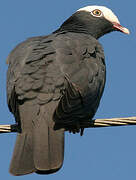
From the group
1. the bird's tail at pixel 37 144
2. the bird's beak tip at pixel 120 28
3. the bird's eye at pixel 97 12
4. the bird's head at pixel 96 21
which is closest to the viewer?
the bird's tail at pixel 37 144

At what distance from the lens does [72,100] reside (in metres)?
6.07

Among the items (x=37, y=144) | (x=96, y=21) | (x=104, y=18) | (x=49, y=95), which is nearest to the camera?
(x=37, y=144)

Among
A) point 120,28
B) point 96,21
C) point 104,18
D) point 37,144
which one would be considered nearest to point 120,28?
point 120,28

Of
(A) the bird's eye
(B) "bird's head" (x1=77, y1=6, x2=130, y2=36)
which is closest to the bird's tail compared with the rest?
(B) "bird's head" (x1=77, y1=6, x2=130, y2=36)

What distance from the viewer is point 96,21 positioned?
29.1 feet

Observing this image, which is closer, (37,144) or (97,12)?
(37,144)

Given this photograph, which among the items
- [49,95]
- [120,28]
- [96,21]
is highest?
[49,95]

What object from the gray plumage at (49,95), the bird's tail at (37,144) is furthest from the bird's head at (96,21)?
the bird's tail at (37,144)

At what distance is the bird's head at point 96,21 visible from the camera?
8742 millimetres

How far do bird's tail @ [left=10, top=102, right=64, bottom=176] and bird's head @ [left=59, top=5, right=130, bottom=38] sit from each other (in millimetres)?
2903

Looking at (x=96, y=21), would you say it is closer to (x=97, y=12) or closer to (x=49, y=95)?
(x=97, y=12)

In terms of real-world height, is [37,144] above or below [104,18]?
below

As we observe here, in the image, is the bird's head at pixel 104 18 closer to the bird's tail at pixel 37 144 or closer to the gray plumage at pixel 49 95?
the gray plumage at pixel 49 95

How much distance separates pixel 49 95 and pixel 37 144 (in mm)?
585
